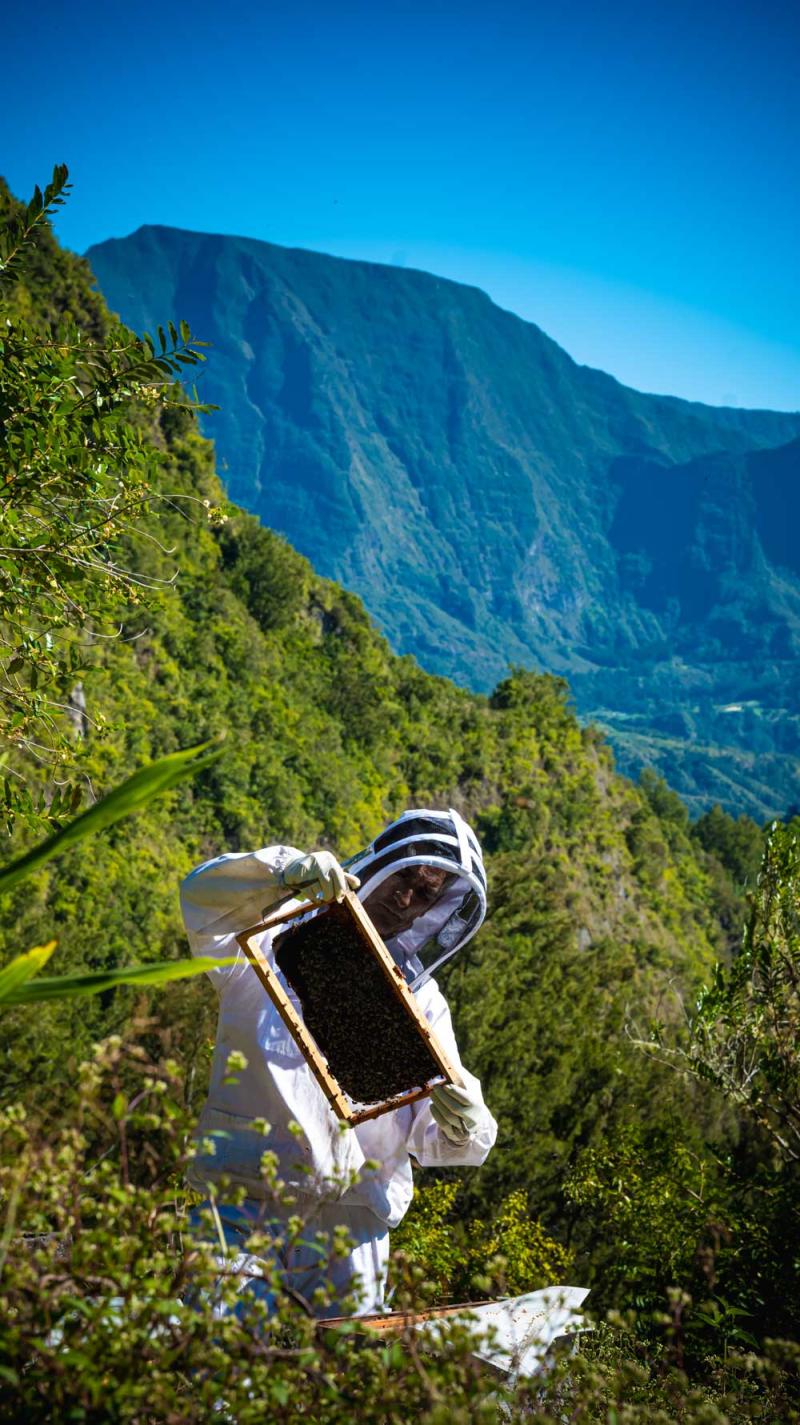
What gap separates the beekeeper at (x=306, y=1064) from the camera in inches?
151

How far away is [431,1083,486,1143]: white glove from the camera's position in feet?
13.0

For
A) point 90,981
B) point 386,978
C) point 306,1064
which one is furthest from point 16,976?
point 306,1064

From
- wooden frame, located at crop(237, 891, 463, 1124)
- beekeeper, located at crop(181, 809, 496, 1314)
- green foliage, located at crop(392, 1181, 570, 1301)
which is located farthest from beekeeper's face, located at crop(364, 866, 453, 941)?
green foliage, located at crop(392, 1181, 570, 1301)

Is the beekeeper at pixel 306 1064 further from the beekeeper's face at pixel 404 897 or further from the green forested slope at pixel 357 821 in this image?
the green forested slope at pixel 357 821

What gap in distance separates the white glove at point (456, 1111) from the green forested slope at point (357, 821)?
2.07 m

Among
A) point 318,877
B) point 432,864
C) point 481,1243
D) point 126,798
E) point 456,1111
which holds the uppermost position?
point 126,798

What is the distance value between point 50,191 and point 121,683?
83.3ft

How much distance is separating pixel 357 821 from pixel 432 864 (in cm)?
3033

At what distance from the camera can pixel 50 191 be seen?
4.24 meters

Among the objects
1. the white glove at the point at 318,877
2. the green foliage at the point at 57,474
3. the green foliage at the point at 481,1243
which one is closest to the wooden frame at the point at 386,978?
the white glove at the point at 318,877

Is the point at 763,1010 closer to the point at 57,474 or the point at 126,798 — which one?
the point at 57,474

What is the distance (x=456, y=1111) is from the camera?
4.01 m

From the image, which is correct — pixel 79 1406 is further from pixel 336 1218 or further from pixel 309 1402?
pixel 336 1218

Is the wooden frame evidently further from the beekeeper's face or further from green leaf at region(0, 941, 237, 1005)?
green leaf at region(0, 941, 237, 1005)
